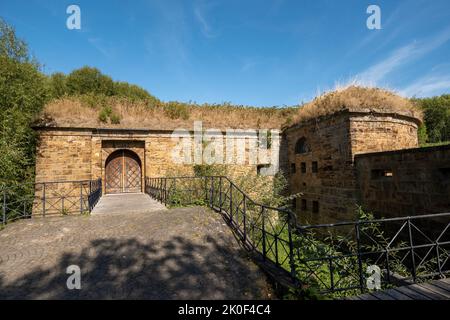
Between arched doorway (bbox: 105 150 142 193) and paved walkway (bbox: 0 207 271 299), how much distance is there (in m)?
6.19

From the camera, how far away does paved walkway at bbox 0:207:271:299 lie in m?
3.79

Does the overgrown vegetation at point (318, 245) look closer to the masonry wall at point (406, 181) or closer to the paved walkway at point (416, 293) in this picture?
the paved walkway at point (416, 293)

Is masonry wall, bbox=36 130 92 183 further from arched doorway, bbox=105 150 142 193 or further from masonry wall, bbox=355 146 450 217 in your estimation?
masonry wall, bbox=355 146 450 217

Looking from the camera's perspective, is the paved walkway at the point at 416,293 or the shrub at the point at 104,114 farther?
the shrub at the point at 104,114

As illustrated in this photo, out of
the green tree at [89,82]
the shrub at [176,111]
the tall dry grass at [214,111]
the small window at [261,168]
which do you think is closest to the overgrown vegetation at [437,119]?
the tall dry grass at [214,111]

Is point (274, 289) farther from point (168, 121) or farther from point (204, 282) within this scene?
point (168, 121)

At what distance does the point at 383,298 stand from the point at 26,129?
539 inches

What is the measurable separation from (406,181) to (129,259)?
24.6ft

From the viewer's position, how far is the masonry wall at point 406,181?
242 inches

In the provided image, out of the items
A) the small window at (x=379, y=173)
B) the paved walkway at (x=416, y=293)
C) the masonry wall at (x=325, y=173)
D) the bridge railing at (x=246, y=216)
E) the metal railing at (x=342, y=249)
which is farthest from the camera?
the masonry wall at (x=325, y=173)

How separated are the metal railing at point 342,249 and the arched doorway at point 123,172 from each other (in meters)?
2.63

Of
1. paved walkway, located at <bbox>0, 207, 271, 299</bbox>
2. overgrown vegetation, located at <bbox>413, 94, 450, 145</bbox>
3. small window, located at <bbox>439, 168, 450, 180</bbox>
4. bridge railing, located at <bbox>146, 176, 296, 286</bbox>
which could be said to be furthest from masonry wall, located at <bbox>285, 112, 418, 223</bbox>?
overgrown vegetation, located at <bbox>413, 94, 450, 145</bbox>

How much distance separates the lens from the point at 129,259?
4633 mm
